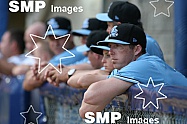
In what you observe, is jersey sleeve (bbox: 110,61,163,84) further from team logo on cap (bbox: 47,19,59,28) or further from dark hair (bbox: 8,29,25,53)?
dark hair (bbox: 8,29,25,53)

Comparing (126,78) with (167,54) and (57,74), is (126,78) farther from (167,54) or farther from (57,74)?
(167,54)

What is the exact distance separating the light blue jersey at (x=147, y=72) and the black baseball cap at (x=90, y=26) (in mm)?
1330

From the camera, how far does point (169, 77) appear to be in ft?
10.0

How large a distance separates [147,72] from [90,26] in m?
1.59

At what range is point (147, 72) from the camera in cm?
297

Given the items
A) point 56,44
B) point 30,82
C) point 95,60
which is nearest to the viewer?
point 95,60

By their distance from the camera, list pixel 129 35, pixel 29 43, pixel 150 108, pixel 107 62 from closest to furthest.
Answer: pixel 150 108, pixel 129 35, pixel 107 62, pixel 29 43

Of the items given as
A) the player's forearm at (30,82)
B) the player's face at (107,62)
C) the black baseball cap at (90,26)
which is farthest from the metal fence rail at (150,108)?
the player's forearm at (30,82)

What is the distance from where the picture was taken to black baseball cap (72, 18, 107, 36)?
14.5 ft

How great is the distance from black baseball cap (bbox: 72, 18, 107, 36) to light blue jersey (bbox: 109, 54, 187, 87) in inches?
52.3

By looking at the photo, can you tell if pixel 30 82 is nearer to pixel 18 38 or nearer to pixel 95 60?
pixel 18 38

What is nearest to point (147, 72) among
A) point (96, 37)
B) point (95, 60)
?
point (96, 37)

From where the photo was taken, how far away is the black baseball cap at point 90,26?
14.5 ft

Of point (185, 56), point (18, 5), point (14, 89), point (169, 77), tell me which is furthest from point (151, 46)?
point (14, 89)
